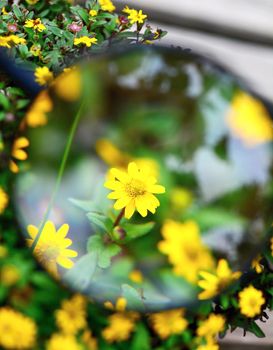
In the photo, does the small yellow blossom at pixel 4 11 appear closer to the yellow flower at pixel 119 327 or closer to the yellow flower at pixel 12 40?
the yellow flower at pixel 12 40

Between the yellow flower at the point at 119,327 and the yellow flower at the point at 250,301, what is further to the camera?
the yellow flower at the point at 250,301

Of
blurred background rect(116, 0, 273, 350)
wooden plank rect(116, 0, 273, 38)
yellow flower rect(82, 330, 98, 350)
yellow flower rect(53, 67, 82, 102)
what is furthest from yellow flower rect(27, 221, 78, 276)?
wooden plank rect(116, 0, 273, 38)

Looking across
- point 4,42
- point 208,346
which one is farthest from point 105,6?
point 208,346

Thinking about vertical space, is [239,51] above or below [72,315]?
below

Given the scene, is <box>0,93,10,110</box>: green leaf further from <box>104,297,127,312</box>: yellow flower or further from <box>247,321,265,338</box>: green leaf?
<box>247,321,265,338</box>: green leaf

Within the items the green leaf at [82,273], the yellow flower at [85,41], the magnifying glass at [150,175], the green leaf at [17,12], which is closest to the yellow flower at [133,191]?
the magnifying glass at [150,175]

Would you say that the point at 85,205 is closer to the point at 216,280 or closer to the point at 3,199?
the point at 3,199
